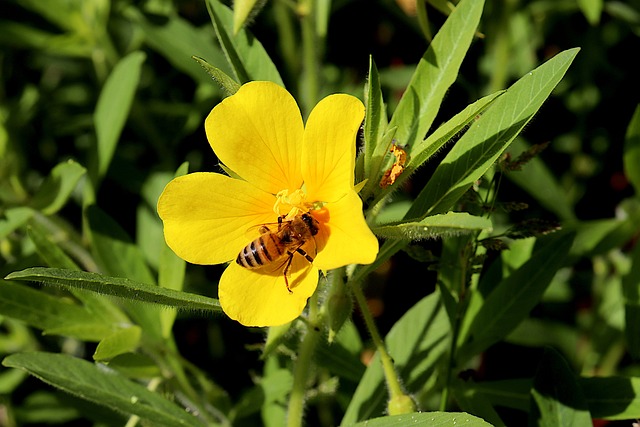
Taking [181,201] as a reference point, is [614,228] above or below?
below

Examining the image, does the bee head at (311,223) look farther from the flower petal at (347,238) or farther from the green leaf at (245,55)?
the green leaf at (245,55)

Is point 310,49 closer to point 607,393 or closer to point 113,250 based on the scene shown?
point 113,250

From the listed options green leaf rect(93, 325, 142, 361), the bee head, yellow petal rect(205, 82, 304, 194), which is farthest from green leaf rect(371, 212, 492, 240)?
green leaf rect(93, 325, 142, 361)

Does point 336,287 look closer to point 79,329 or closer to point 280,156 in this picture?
point 280,156

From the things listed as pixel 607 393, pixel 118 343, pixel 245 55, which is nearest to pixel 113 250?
pixel 118 343

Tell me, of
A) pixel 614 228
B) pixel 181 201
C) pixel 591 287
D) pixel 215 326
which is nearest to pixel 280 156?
pixel 181 201

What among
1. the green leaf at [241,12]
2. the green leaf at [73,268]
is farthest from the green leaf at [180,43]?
the green leaf at [73,268]
